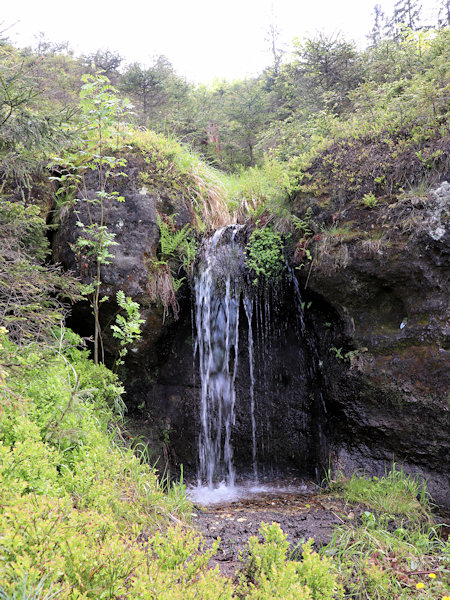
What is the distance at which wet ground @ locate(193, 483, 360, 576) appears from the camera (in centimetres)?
281

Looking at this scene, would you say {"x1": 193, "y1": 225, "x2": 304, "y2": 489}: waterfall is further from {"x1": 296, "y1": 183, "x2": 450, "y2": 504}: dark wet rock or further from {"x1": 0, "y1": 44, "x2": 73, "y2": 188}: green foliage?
{"x1": 0, "y1": 44, "x2": 73, "y2": 188}: green foliage

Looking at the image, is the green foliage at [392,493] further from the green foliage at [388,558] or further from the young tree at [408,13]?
the young tree at [408,13]

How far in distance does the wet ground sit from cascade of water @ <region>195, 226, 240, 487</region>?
1.01 m

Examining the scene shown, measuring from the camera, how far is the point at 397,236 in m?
4.25

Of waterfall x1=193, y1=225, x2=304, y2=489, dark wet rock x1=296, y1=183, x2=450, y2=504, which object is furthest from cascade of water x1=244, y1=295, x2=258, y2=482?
dark wet rock x1=296, y1=183, x2=450, y2=504

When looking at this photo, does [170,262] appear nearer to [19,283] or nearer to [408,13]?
[19,283]

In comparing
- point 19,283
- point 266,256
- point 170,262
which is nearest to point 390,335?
point 266,256

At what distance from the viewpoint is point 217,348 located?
5.46m

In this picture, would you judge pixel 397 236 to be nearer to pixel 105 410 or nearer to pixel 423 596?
pixel 423 596

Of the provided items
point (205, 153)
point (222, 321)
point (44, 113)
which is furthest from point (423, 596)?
point (205, 153)

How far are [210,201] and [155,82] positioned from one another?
21.8 feet

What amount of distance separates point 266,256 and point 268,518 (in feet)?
10.8

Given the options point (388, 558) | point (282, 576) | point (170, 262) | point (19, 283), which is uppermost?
point (170, 262)

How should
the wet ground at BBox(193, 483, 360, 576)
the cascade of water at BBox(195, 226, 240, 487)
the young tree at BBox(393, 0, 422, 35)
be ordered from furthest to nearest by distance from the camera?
the young tree at BBox(393, 0, 422, 35), the cascade of water at BBox(195, 226, 240, 487), the wet ground at BBox(193, 483, 360, 576)
